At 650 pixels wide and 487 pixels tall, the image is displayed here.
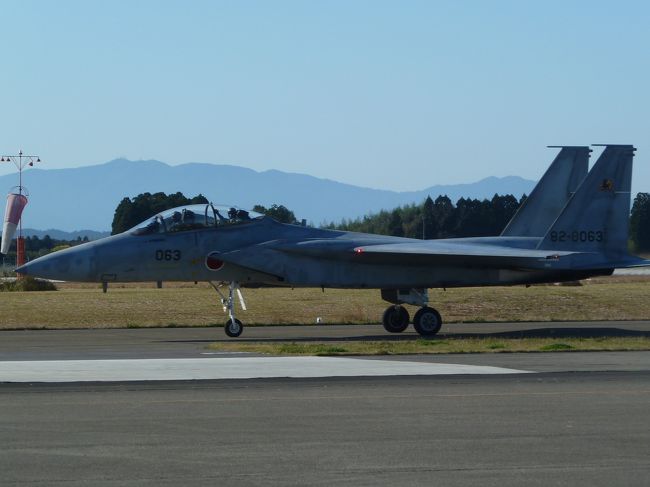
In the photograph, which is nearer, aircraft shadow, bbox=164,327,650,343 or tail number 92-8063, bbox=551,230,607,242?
→ aircraft shadow, bbox=164,327,650,343

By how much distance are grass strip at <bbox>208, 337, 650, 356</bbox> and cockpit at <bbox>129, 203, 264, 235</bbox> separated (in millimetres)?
3534

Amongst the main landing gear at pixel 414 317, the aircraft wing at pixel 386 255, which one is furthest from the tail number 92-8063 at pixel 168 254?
the main landing gear at pixel 414 317

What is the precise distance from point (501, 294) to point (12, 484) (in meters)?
30.1

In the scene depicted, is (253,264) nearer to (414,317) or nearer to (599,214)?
(414,317)

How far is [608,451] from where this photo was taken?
979 cm

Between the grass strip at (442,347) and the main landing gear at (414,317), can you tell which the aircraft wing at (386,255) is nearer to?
the main landing gear at (414,317)

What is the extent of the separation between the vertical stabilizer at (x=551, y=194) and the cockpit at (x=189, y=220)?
761 centimetres

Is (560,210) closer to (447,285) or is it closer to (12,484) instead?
(447,285)

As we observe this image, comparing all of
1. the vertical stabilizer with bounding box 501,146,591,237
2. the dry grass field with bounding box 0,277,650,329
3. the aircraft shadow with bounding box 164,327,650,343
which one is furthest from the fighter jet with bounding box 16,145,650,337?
the dry grass field with bounding box 0,277,650,329

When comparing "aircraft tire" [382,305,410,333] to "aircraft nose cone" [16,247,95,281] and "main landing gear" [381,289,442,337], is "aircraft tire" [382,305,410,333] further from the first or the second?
"aircraft nose cone" [16,247,95,281]

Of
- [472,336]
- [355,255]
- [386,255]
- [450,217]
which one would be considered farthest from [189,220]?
[450,217]

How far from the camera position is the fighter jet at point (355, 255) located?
2497 cm

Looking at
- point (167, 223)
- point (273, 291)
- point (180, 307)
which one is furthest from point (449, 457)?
point (273, 291)

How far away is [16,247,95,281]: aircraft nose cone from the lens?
24.5m
